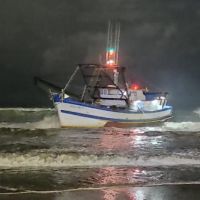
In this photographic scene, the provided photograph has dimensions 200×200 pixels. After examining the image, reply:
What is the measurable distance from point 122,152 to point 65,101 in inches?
649

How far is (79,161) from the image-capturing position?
1778 centimetres

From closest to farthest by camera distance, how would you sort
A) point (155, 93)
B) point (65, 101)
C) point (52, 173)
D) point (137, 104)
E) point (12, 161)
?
1. point (52, 173)
2. point (12, 161)
3. point (65, 101)
4. point (137, 104)
5. point (155, 93)

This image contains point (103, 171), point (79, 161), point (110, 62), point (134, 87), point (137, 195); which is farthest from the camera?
point (134, 87)

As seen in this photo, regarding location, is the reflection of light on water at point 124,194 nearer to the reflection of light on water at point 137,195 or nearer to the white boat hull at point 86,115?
the reflection of light on water at point 137,195

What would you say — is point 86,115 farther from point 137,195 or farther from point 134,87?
point 137,195

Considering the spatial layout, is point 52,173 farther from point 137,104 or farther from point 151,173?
point 137,104

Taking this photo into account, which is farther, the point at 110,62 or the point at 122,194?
the point at 110,62

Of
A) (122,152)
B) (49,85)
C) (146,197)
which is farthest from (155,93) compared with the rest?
(146,197)

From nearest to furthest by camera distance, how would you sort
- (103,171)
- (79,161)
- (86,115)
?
(103,171)
(79,161)
(86,115)

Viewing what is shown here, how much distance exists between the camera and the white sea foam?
1695cm

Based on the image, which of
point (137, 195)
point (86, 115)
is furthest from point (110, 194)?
point (86, 115)

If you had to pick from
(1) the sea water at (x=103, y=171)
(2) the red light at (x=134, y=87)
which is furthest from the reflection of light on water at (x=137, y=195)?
(2) the red light at (x=134, y=87)

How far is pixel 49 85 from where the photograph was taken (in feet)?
146

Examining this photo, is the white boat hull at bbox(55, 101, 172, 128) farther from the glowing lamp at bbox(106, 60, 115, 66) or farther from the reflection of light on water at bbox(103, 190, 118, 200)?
the reflection of light on water at bbox(103, 190, 118, 200)
